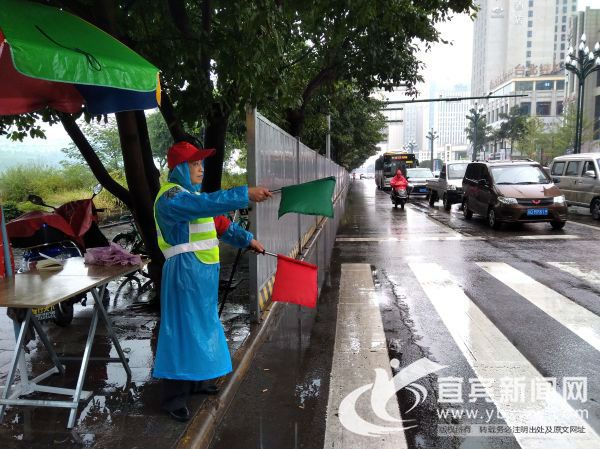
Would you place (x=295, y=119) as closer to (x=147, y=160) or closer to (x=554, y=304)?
(x=147, y=160)

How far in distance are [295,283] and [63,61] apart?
95.1 inches

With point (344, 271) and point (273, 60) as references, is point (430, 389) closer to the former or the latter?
point (273, 60)

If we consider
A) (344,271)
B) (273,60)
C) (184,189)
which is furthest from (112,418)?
(344,271)

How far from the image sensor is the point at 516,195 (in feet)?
44.0

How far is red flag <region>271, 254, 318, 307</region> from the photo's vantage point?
428 cm

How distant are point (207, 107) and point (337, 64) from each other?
7.34 metres

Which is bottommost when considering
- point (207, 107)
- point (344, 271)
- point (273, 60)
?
point (344, 271)

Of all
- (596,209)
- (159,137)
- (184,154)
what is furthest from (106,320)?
(159,137)

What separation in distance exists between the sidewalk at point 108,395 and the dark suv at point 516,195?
965 centimetres

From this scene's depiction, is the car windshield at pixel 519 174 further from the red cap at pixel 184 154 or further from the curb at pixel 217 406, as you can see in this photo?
the red cap at pixel 184 154

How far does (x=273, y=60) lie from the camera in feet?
17.7
